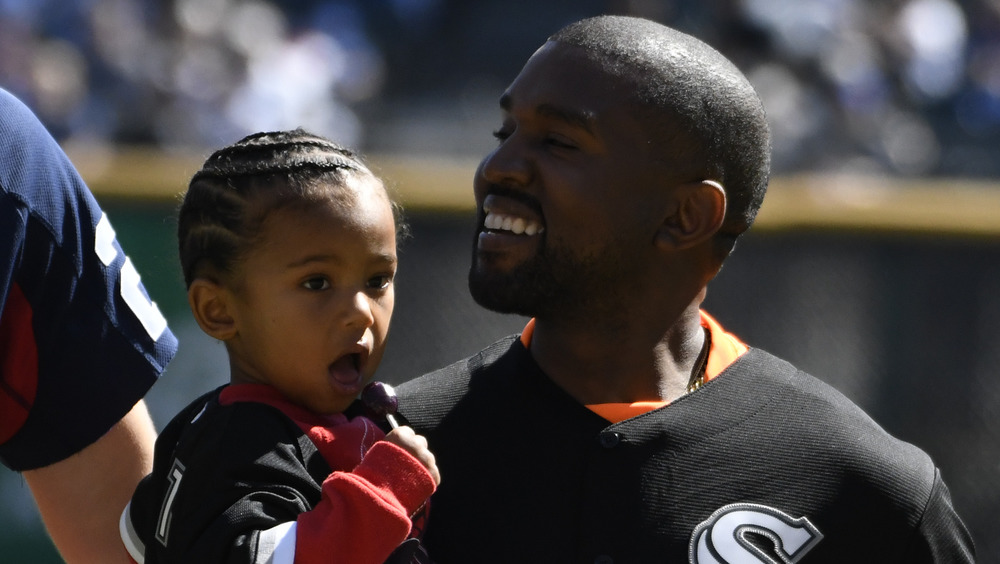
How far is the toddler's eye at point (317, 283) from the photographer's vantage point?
2.10 m

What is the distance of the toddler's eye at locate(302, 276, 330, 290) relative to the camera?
2.10 metres

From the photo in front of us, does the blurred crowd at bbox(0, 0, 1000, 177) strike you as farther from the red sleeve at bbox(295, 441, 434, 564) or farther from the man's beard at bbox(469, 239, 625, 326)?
the red sleeve at bbox(295, 441, 434, 564)

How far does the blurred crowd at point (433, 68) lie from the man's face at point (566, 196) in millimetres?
4682

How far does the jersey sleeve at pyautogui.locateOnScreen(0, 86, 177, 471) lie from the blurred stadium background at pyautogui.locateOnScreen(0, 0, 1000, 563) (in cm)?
98

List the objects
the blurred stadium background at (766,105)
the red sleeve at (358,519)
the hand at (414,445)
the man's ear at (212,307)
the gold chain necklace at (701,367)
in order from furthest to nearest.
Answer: the blurred stadium background at (766,105)
the gold chain necklace at (701,367)
the man's ear at (212,307)
the hand at (414,445)
the red sleeve at (358,519)

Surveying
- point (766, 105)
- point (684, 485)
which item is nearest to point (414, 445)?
point (684, 485)

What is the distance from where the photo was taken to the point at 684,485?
227 centimetres

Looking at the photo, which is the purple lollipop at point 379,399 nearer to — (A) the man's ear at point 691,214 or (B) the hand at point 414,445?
(B) the hand at point 414,445

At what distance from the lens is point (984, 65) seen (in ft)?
30.0

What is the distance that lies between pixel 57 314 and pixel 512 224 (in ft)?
2.64

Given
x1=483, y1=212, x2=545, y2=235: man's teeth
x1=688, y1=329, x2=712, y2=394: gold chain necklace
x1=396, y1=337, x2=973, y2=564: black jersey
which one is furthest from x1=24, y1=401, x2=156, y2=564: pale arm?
x1=688, y1=329, x2=712, y2=394: gold chain necklace

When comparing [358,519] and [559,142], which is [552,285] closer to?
[559,142]

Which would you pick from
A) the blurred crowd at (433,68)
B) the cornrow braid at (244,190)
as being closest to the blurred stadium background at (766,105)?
the blurred crowd at (433,68)

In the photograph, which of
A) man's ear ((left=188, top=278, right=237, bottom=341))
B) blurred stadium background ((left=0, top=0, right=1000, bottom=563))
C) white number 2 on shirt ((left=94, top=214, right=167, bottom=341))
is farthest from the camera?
blurred stadium background ((left=0, top=0, right=1000, bottom=563))
